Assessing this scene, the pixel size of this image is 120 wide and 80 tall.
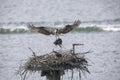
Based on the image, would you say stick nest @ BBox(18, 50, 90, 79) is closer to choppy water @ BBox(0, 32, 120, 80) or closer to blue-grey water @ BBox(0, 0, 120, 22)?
choppy water @ BBox(0, 32, 120, 80)

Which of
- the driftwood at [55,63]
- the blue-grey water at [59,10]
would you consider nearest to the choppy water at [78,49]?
the blue-grey water at [59,10]

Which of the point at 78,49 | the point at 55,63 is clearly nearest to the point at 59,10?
the point at 78,49

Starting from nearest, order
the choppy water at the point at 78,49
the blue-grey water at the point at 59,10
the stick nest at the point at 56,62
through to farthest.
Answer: the stick nest at the point at 56,62
the choppy water at the point at 78,49
the blue-grey water at the point at 59,10

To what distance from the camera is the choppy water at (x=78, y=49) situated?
8.31 meters

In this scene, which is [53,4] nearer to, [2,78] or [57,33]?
[2,78]

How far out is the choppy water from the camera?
27.3 feet

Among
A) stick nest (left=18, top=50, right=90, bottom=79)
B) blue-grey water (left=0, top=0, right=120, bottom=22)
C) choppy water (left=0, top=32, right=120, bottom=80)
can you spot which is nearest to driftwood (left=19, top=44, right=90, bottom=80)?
stick nest (left=18, top=50, right=90, bottom=79)

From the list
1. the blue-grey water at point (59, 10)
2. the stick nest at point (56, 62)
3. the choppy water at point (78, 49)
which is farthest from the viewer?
the blue-grey water at point (59, 10)

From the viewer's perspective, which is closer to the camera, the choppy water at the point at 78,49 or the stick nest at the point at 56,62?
the stick nest at the point at 56,62

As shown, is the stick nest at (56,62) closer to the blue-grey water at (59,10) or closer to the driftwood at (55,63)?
the driftwood at (55,63)

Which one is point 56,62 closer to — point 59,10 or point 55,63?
point 55,63

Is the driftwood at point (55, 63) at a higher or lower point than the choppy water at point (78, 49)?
higher

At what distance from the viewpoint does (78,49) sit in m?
9.10

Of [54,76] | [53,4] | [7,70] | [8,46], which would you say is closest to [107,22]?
[53,4]
